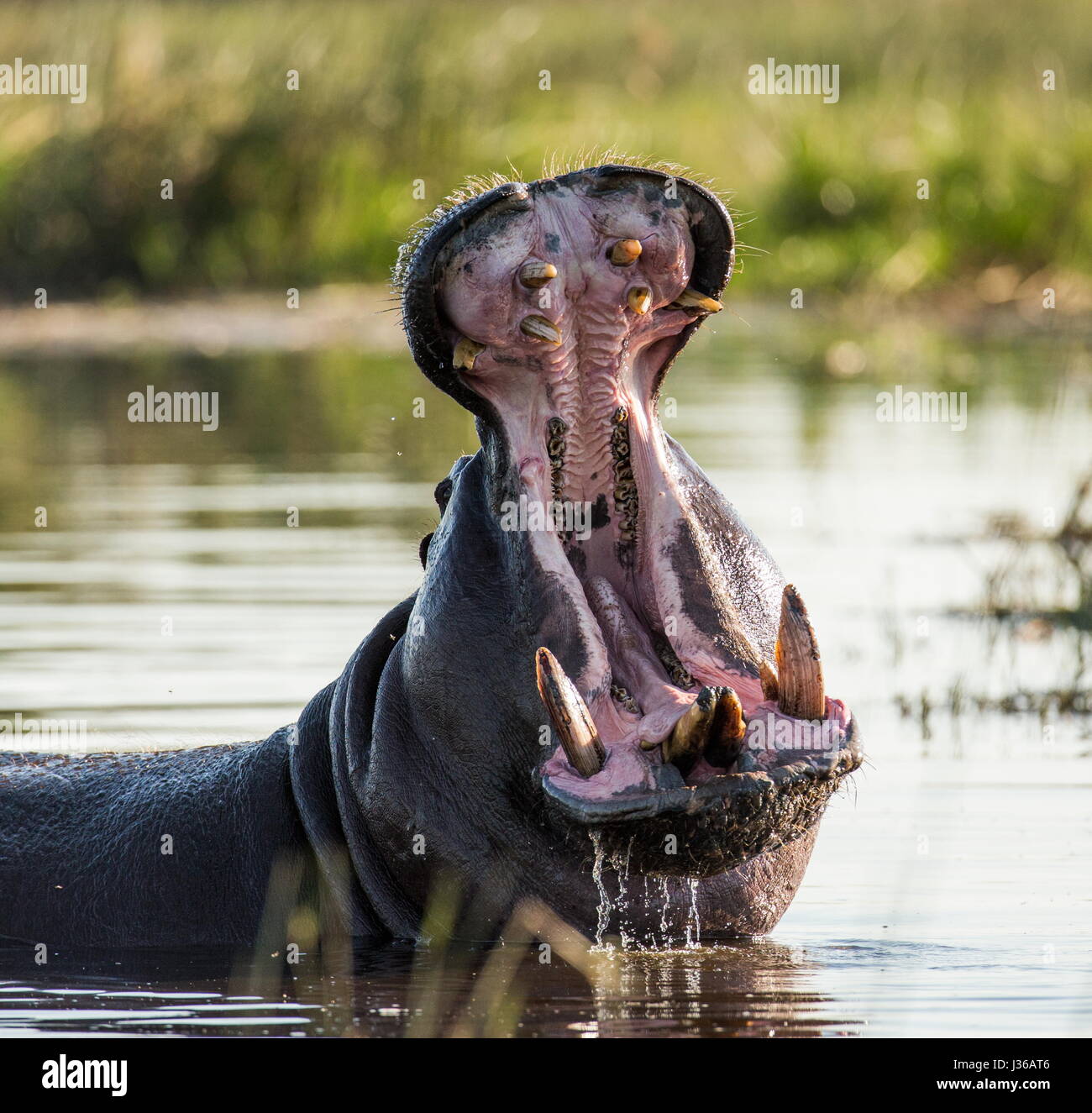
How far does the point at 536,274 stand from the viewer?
4.45 metres

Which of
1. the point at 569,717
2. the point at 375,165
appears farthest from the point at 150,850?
the point at 375,165

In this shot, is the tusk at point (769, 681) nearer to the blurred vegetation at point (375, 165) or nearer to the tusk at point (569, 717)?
the tusk at point (569, 717)

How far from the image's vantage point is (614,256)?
4.52 m

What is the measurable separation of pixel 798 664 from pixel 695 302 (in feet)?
2.32

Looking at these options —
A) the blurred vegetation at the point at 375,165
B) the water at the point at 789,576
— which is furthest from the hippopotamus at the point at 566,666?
the blurred vegetation at the point at 375,165

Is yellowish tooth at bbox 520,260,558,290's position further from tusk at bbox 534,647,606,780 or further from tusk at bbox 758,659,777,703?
tusk at bbox 758,659,777,703

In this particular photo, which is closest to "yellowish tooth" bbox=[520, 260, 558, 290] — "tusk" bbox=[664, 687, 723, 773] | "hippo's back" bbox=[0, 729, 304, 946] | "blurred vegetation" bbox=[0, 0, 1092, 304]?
"tusk" bbox=[664, 687, 723, 773]

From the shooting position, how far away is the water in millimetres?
4895

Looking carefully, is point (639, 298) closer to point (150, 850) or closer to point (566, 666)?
point (566, 666)

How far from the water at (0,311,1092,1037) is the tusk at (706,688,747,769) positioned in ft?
1.91

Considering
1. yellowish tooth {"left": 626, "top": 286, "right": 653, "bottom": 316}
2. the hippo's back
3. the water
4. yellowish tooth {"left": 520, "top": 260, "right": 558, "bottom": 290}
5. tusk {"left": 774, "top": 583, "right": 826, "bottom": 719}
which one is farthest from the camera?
the hippo's back
